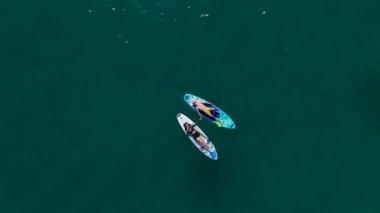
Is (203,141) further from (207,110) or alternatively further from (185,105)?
(185,105)

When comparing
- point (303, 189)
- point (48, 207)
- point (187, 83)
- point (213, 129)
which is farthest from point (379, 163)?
point (48, 207)

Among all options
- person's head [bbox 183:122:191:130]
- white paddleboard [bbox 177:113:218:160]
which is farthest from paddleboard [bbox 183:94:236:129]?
person's head [bbox 183:122:191:130]

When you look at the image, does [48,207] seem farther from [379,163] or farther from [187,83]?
[379,163]

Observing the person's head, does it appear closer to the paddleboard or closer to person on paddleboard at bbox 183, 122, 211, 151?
person on paddleboard at bbox 183, 122, 211, 151

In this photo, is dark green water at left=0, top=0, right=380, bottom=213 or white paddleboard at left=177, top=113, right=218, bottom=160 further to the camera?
white paddleboard at left=177, top=113, right=218, bottom=160

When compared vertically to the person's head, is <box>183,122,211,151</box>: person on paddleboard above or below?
below

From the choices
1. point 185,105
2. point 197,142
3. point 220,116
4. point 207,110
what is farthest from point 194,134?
point 185,105
